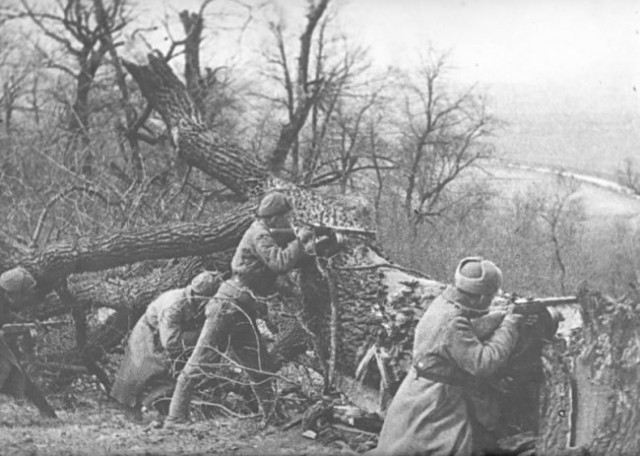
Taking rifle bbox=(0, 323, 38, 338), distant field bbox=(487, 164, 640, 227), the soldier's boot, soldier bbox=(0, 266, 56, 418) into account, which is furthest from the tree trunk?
rifle bbox=(0, 323, 38, 338)

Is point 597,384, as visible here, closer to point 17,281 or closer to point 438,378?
point 438,378

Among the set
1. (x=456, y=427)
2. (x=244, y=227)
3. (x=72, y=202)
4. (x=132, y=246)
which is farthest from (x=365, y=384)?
(x=72, y=202)

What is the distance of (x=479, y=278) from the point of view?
7.08 m

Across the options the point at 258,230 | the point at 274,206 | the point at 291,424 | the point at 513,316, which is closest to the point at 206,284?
the point at 258,230

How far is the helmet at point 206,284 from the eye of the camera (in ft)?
27.5

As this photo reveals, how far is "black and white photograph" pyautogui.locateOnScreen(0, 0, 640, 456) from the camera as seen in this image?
7184 mm

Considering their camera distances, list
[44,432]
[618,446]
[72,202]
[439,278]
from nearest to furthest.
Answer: [618,446]
[439,278]
[44,432]
[72,202]

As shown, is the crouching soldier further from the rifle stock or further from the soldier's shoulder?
the rifle stock

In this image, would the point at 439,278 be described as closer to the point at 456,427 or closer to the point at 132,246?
the point at 456,427

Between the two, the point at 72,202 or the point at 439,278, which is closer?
the point at 439,278

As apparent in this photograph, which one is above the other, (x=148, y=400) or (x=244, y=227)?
(x=244, y=227)

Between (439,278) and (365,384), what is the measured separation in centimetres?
93

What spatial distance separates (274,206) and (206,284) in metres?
0.79

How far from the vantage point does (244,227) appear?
8.56m
